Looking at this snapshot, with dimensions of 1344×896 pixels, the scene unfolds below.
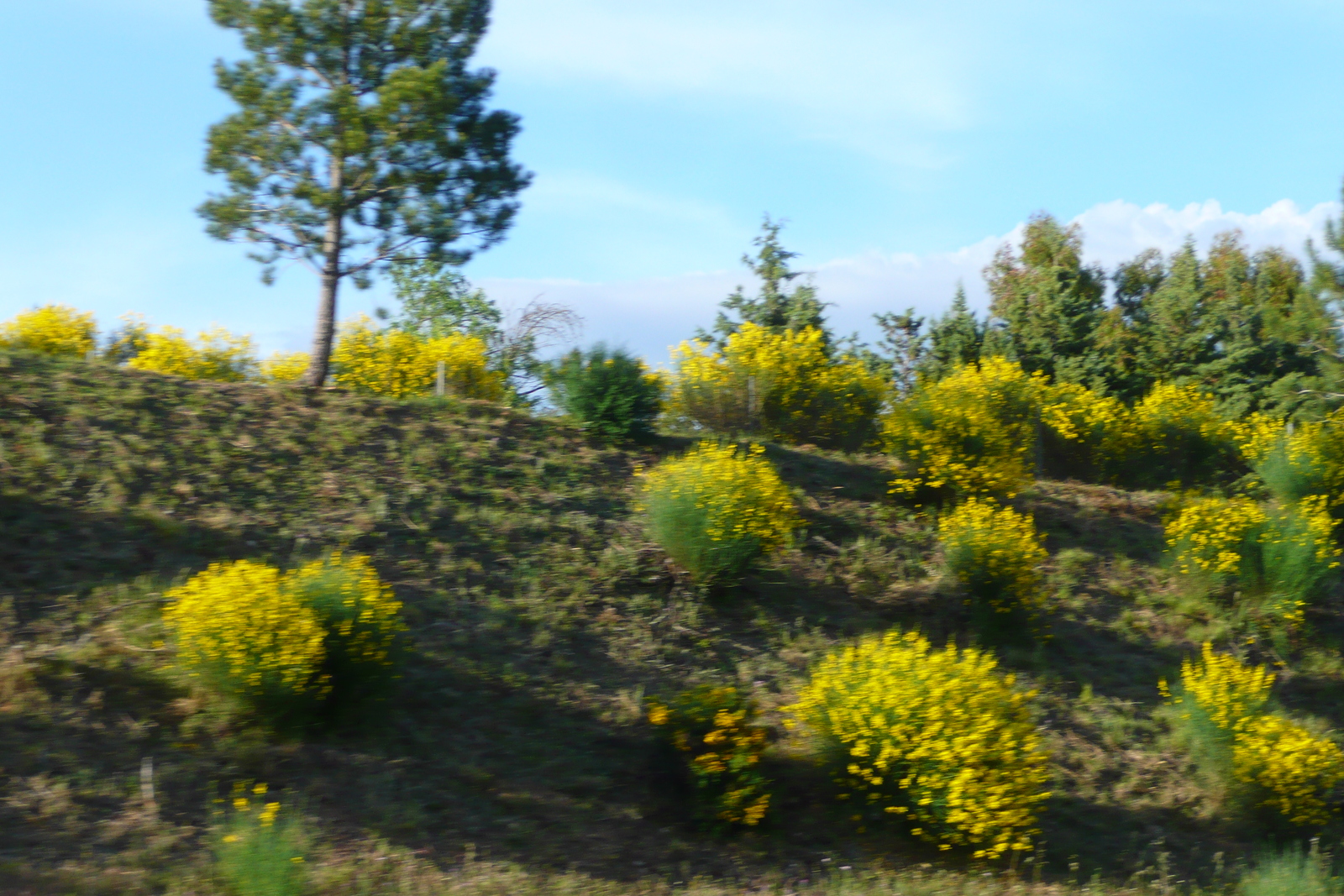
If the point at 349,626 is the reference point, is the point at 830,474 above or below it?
above

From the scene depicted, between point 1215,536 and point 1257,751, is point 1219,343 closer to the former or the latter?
point 1215,536

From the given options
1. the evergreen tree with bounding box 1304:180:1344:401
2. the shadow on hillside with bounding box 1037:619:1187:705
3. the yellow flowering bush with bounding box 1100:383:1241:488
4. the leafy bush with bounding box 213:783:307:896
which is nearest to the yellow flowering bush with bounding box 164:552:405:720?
the leafy bush with bounding box 213:783:307:896

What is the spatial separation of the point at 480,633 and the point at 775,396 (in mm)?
9140

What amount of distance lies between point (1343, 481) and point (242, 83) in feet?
52.4

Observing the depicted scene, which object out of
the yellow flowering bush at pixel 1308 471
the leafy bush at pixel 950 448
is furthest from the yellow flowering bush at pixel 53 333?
the yellow flowering bush at pixel 1308 471

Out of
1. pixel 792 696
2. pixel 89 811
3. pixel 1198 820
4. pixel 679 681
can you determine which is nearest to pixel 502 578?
pixel 679 681

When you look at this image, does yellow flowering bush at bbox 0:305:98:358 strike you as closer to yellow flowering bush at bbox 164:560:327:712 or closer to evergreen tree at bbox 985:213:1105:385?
yellow flowering bush at bbox 164:560:327:712

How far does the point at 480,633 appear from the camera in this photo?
9758 millimetres

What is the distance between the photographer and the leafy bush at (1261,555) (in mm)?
12562

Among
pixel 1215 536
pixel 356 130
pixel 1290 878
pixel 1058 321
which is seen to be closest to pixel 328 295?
pixel 356 130

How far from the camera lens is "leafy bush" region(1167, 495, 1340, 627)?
12562 mm

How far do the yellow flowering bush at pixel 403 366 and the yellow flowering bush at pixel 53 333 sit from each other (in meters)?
3.88

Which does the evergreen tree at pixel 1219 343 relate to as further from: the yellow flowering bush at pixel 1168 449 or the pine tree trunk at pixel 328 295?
the pine tree trunk at pixel 328 295

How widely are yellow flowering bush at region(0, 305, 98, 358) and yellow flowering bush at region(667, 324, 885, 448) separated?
926 centimetres
